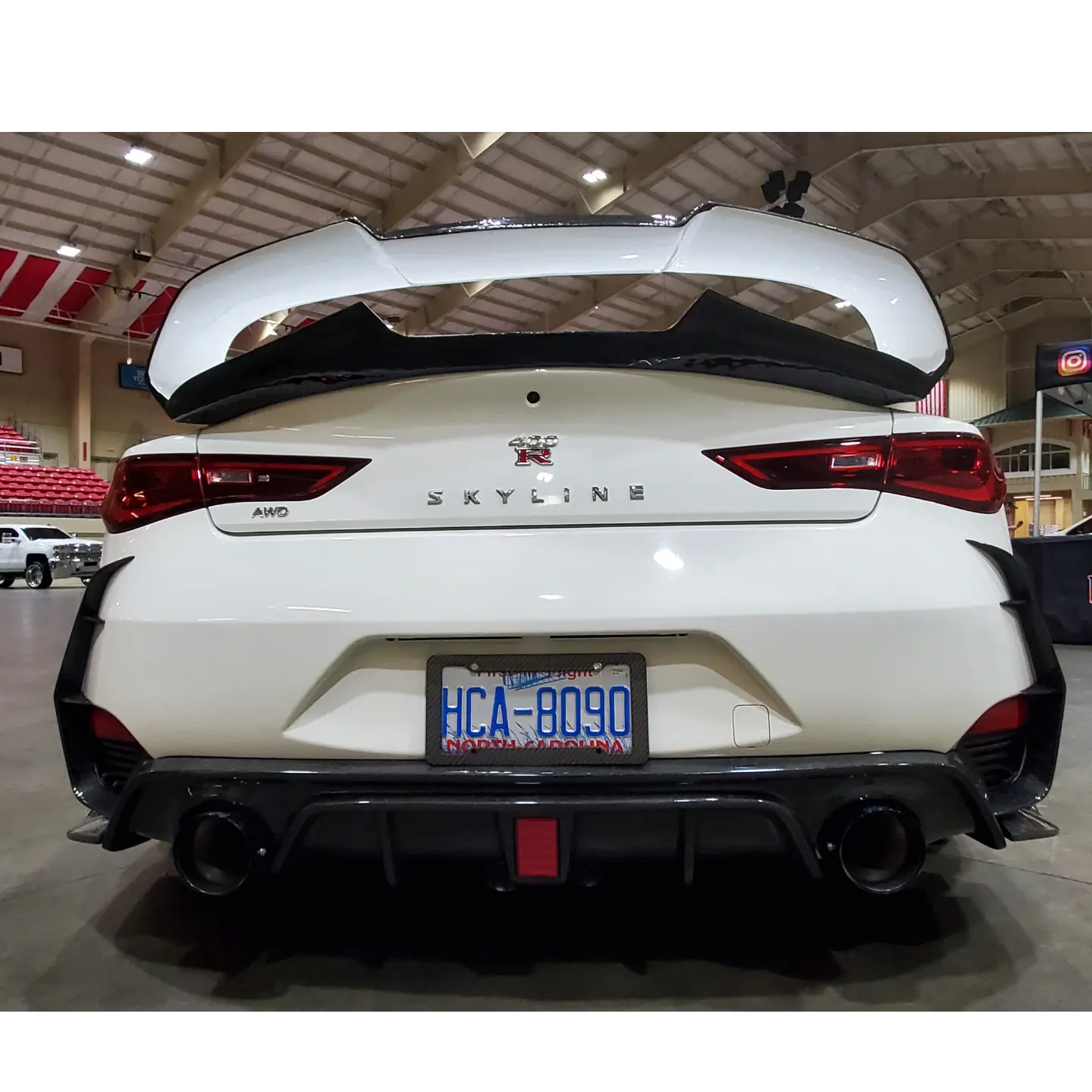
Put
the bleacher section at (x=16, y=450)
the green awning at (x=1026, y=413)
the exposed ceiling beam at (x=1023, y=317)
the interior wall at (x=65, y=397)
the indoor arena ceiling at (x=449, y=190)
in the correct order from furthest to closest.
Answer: the exposed ceiling beam at (x=1023, y=317)
the green awning at (x=1026, y=413)
the interior wall at (x=65, y=397)
the bleacher section at (x=16, y=450)
the indoor arena ceiling at (x=449, y=190)

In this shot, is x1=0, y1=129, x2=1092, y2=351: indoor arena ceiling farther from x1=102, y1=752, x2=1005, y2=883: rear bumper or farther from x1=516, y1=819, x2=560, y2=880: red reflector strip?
x1=516, y1=819, x2=560, y2=880: red reflector strip

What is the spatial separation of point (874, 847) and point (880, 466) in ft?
2.10

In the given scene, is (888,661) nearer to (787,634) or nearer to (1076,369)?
(787,634)

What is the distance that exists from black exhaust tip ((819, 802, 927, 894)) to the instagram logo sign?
8.73 m

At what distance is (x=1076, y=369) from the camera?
27.5 feet

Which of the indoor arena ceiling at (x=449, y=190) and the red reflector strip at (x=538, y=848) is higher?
the indoor arena ceiling at (x=449, y=190)

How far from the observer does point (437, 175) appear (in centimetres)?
1580

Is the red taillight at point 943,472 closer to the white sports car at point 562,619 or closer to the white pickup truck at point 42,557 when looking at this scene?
the white sports car at point 562,619

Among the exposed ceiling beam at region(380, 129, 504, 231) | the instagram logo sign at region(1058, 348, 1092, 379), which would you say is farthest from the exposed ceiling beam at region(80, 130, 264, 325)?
the instagram logo sign at region(1058, 348, 1092, 379)

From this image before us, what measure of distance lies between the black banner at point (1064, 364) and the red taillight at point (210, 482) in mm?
8778

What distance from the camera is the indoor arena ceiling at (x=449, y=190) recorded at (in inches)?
585

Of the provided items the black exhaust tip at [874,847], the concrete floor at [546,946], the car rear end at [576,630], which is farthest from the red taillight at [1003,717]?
the concrete floor at [546,946]

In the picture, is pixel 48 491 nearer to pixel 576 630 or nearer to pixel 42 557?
pixel 42 557

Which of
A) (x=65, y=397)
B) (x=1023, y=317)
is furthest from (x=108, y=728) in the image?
(x=1023, y=317)
